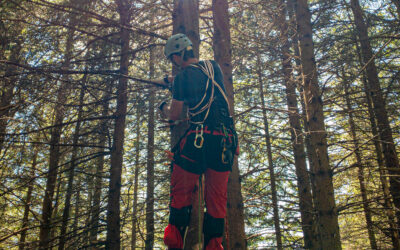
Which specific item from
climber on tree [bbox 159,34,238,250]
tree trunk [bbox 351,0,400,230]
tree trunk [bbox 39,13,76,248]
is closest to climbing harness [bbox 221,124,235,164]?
climber on tree [bbox 159,34,238,250]

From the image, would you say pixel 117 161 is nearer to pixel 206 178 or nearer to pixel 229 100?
pixel 229 100

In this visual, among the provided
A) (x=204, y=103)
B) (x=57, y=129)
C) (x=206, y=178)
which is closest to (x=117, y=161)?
(x=57, y=129)

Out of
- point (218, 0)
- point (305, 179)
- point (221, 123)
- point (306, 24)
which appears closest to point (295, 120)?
point (305, 179)

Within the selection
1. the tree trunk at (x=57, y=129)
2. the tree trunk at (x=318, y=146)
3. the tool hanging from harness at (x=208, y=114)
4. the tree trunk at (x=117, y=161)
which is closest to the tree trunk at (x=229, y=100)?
the tree trunk at (x=318, y=146)

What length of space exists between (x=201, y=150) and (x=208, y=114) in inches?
18.6

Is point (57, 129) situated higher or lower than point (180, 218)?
higher

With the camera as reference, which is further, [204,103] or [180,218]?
[204,103]

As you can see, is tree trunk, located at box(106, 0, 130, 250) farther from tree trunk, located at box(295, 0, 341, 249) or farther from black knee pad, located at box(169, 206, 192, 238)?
tree trunk, located at box(295, 0, 341, 249)

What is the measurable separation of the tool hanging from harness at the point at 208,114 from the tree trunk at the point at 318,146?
1.95 meters

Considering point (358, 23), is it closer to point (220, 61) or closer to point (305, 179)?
point (305, 179)

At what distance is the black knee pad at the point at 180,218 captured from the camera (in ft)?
10.9

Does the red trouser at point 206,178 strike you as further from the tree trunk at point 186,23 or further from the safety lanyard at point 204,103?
the tree trunk at point 186,23

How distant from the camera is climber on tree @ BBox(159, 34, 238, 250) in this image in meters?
3.41

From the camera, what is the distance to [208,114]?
3.62 m
